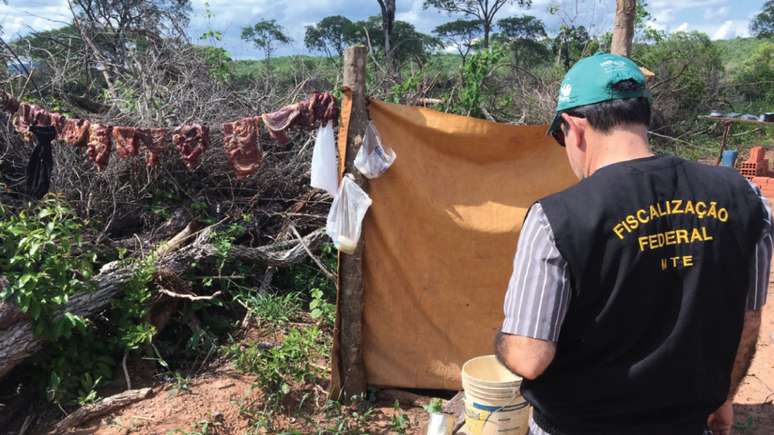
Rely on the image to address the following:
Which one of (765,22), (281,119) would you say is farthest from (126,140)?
(765,22)

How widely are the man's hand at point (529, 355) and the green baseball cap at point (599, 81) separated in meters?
0.56

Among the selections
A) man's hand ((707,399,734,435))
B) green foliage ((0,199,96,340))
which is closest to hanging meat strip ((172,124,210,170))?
green foliage ((0,199,96,340))

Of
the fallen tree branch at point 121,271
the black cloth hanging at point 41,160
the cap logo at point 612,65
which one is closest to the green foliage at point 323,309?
the fallen tree branch at point 121,271

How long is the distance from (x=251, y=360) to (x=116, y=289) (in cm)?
103

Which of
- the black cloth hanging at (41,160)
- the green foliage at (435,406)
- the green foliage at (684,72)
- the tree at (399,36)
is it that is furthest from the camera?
the tree at (399,36)

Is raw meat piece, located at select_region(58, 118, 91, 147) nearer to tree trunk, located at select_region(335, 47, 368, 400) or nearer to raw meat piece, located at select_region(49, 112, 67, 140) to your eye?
raw meat piece, located at select_region(49, 112, 67, 140)

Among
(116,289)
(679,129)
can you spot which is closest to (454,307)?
(116,289)

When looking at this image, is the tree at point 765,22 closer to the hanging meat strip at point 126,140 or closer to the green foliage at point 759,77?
the green foliage at point 759,77

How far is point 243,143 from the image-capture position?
3641mm

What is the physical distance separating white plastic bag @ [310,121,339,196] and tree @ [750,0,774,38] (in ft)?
135

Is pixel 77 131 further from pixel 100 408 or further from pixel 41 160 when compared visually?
pixel 100 408

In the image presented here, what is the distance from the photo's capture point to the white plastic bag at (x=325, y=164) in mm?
3324

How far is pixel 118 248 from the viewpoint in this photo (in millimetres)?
4383

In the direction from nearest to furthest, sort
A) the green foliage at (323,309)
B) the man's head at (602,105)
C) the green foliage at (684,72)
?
the man's head at (602,105), the green foliage at (323,309), the green foliage at (684,72)
